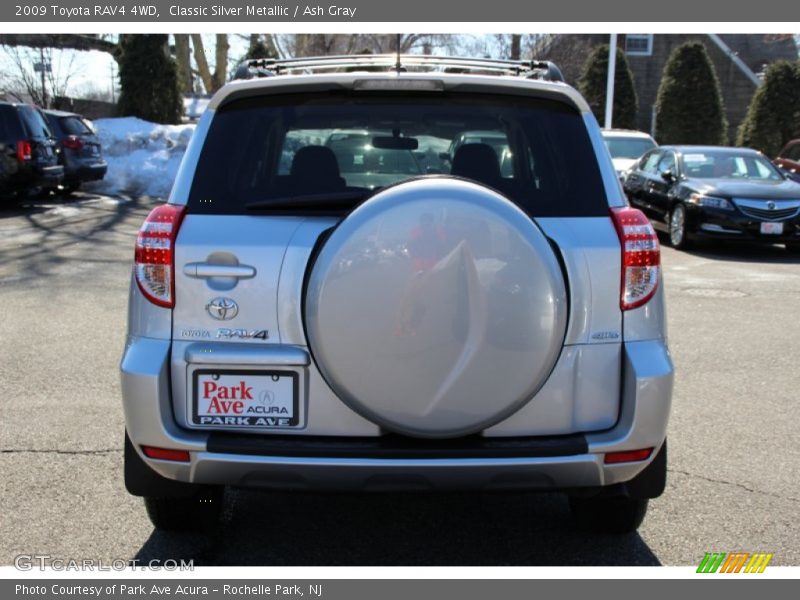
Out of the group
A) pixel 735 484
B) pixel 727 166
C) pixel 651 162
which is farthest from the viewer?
pixel 651 162

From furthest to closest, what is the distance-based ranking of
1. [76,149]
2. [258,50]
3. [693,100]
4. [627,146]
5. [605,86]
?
1. [605,86]
2. [693,100]
3. [258,50]
4. [627,146]
5. [76,149]

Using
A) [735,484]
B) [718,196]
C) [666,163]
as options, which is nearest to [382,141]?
[735,484]

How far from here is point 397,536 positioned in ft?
12.3

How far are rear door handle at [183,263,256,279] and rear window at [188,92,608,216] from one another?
0.74ft

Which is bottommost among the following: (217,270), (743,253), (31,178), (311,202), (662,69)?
(743,253)

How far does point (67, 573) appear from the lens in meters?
3.37

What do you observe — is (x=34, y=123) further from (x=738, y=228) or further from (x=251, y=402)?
(x=251, y=402)

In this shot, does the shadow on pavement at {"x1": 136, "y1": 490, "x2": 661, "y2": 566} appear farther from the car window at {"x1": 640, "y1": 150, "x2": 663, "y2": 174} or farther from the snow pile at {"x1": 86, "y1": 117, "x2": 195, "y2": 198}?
the snow pile at {"x1": 86, "y1": 117, "x2": 195, "y2": 198}

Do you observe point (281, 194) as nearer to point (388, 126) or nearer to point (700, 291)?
point (388, 126)

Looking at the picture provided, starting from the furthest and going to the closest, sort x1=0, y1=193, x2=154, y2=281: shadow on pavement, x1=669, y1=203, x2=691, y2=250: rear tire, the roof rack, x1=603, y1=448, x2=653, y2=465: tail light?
x1=669, y1=203, x2=691, y2=250: rear tire
x1=0, y1=193, x2=154, y2=281: shadow on pavement
the roof rack
x1=603, y1=448, x2=653, y2=465: tail light

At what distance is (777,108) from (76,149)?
864 inches

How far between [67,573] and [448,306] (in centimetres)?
181

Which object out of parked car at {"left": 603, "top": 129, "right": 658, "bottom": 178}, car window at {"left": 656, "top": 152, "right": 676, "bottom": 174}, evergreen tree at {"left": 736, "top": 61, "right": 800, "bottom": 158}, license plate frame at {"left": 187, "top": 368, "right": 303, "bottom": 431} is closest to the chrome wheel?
car window at {"left": 656, "top": 152, "right": 676, "bottom": 174}

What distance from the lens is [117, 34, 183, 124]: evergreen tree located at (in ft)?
82.4
